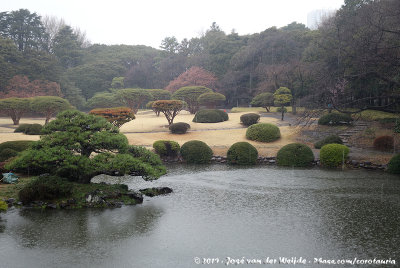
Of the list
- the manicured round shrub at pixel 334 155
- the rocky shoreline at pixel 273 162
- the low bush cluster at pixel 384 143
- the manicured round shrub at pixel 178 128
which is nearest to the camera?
the rocky shoreline at pixel 273 162

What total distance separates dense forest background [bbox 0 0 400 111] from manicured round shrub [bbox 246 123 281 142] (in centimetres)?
280

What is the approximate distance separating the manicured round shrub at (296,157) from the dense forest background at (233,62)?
233 cm

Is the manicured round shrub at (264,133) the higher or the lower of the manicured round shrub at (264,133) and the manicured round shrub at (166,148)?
the higher

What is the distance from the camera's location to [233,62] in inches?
1774

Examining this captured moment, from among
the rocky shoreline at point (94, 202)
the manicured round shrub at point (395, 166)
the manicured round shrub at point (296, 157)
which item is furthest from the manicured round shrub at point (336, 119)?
the rocky shoreline at point (94, 202)

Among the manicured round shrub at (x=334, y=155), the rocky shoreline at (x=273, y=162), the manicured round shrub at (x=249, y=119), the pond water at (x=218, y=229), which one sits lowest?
the pond water at (x=218, y=229)

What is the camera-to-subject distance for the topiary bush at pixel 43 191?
32.0 ft

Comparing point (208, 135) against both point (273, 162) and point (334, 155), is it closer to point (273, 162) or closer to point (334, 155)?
point (273, 162)

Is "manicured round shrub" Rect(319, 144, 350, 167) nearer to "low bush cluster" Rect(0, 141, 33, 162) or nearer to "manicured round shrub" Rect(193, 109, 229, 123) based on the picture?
"manicured round shrub" Rect(193, 109, 229, 123)

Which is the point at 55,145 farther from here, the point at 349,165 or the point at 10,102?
the point at 10,102

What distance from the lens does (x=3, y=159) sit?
48.7 ft

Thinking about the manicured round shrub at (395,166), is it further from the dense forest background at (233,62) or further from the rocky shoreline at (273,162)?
the dense forest background at (233,62)

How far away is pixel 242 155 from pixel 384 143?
7.62 metres

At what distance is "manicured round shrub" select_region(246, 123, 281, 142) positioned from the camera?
2069 cm
